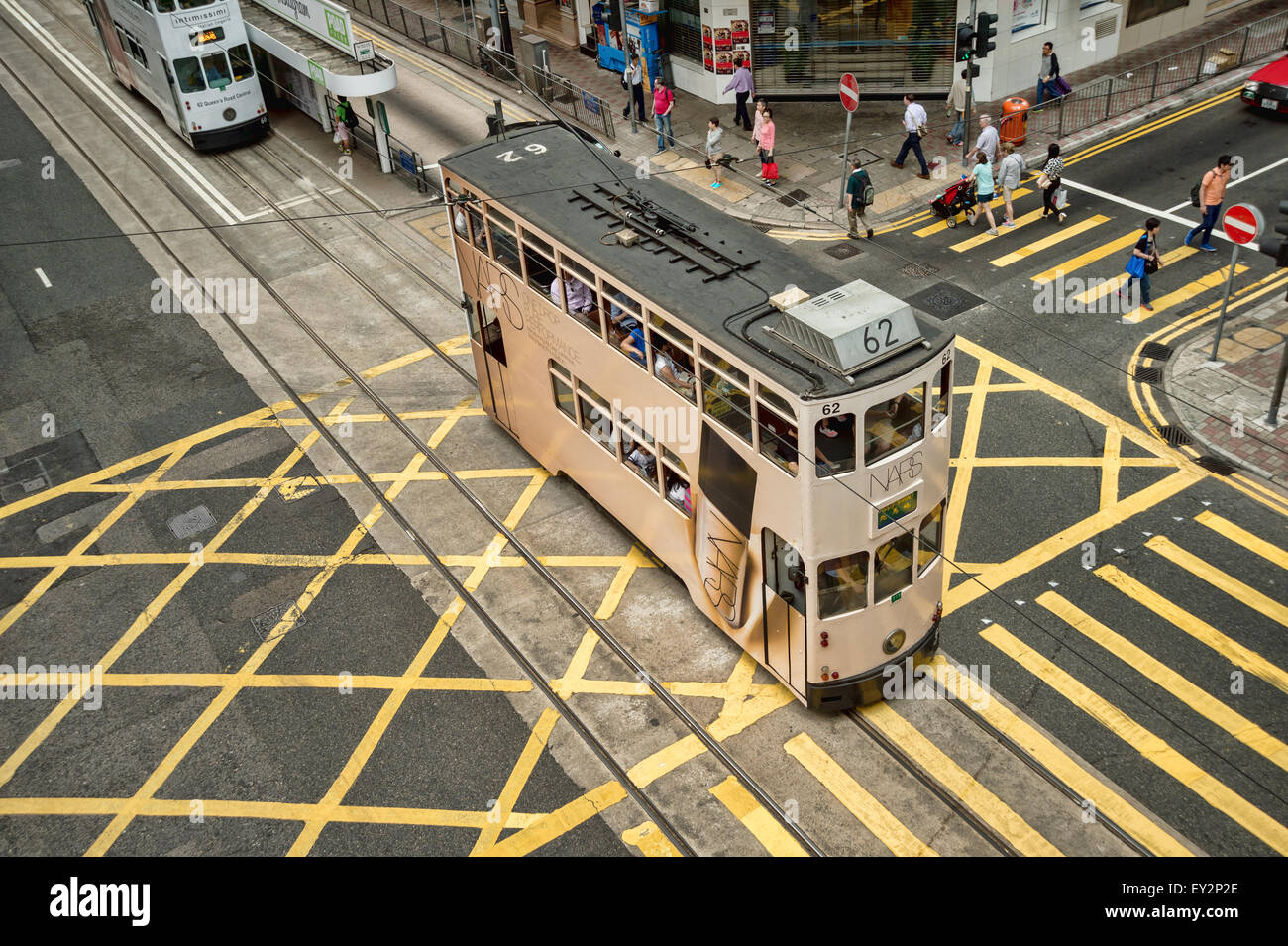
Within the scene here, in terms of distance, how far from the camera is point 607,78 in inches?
1128

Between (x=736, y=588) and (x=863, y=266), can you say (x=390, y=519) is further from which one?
(x=863, y=266)

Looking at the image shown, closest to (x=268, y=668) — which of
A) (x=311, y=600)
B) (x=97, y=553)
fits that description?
(x=311, y=600)

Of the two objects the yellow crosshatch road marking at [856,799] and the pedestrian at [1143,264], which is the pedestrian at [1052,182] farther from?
the yellow crosshatch road marking at [856,799]

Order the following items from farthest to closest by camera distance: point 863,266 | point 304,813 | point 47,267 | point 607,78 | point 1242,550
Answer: point 607,78 < point 47,267 < point 863,266 < point 1242,550 < point 304,813

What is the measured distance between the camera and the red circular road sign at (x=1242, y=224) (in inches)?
620

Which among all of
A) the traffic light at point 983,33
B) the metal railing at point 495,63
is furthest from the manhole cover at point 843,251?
the metal railing at point 495,63

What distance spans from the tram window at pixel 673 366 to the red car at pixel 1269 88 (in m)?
18.2

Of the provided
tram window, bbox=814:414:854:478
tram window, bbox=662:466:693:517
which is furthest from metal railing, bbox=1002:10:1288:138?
tram window, bbox=814:414:854:478

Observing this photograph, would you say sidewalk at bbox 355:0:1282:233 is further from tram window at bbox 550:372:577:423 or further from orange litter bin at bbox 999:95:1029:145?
tram window at bbox 550:372:577:423

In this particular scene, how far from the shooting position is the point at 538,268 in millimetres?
13578

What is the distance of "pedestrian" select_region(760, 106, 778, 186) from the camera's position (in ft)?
72.7

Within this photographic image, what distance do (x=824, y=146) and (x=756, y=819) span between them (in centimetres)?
1699

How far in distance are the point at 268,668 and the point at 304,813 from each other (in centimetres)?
232
